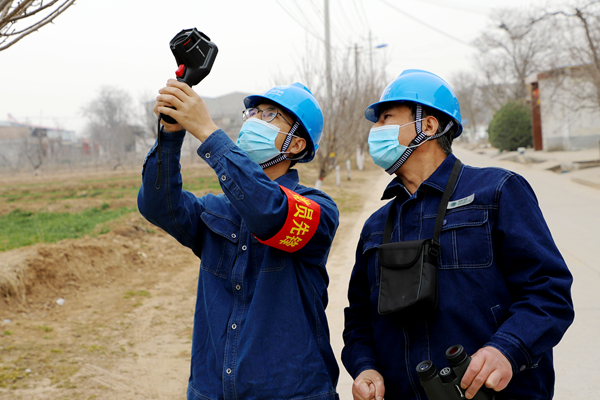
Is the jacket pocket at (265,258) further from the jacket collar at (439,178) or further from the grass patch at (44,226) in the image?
the grass patch at (44,226)

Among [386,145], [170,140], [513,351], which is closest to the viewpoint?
[513,351]

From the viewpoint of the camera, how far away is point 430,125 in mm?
2189

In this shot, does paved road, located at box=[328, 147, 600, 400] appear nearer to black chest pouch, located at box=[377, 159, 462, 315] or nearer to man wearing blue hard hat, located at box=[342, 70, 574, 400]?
man wearing blue hard hat, located at box=[342, 70, 574, 400]

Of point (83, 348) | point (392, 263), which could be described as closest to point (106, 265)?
point (83, 348)

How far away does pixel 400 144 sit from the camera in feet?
7.15

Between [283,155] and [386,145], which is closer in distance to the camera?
[386,145]

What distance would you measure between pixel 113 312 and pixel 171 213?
500 centimetres

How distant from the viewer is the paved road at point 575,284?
13.2ft

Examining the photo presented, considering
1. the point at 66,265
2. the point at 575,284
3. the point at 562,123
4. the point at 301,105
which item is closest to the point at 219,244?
the point at 301,105

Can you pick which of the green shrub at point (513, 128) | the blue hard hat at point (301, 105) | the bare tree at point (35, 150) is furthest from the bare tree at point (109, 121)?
the blue hard hat at point (301, 105)

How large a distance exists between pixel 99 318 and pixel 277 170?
4.78m

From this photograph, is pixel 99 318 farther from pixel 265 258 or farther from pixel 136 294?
pixel 265 258

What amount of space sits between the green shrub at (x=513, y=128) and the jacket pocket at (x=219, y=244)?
1591 inches

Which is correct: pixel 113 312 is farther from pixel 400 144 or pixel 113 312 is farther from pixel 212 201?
pixel 400 144
